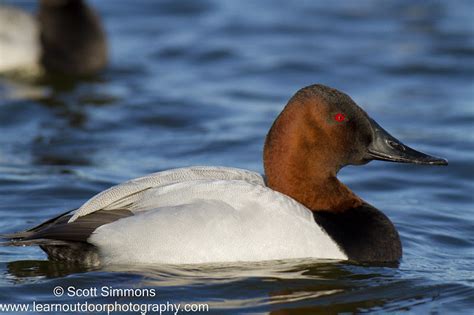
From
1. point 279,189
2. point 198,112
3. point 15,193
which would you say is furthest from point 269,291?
point 198,112

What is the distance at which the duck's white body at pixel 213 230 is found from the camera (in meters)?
5.99

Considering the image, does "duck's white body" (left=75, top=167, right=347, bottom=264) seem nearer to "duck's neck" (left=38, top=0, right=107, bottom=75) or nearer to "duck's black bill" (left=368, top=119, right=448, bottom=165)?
"duck's black bill" (left=368, top=119, right=448, bottom=165)

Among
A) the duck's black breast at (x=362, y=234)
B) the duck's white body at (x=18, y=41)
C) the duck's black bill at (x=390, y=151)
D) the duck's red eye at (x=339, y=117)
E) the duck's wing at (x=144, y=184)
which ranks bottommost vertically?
the duck's black breast at (x=362, y=234)

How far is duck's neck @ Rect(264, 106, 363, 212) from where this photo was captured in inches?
252

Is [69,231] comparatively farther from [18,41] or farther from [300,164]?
[18,41]

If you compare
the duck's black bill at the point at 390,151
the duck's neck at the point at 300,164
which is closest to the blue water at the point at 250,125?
the duck's neck at the point at 300,164

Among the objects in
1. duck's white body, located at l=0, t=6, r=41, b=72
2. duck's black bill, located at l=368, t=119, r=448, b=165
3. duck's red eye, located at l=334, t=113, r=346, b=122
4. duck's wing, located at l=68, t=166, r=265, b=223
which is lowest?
duck's wing, located at l=68, t=166, r=265, b=223

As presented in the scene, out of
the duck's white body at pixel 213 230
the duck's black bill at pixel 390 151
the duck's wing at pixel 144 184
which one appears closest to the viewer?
the duck's white body at pixel 213 230

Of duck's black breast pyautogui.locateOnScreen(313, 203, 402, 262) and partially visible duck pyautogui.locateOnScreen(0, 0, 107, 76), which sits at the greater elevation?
partially visible duck pyautogui.locateOnScreen(0, 0, 107, 76)

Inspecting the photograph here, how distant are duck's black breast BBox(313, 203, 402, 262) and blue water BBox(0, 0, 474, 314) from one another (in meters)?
0.09

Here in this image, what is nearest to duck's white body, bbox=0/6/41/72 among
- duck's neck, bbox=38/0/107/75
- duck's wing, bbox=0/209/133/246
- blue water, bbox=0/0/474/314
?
duck's neck, bbox=38/0/107/75

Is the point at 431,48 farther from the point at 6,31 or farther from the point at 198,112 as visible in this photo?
the point at 6,31

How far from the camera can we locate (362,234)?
20.8ft

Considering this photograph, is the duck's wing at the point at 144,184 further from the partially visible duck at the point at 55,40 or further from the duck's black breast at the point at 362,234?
the partially visible duck at the point at 55,40
